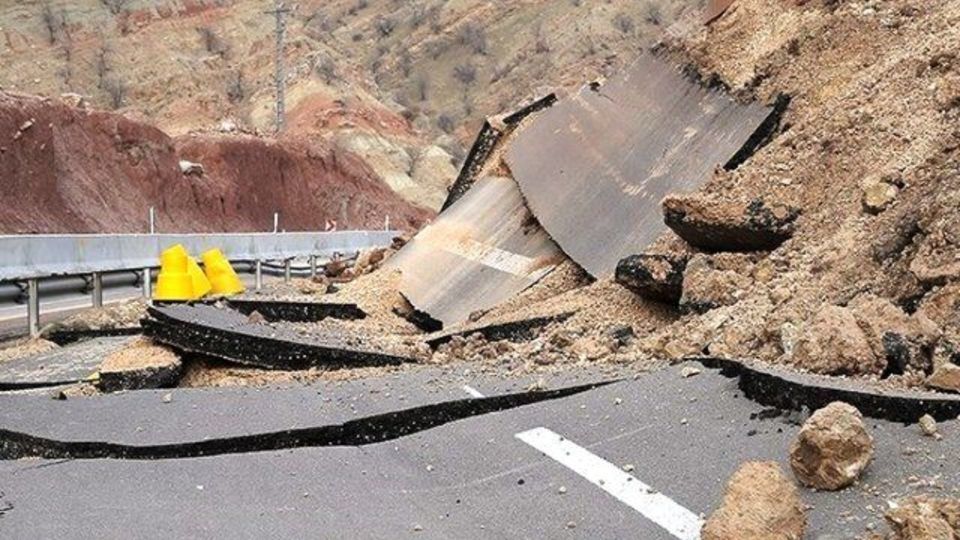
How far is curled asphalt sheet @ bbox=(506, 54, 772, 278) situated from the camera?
7.96 meters

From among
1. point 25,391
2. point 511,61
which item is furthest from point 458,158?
point 25,391

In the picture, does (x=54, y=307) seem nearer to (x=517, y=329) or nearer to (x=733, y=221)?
(x=517, y=329)

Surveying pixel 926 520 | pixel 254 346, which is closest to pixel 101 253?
pixel 254 346

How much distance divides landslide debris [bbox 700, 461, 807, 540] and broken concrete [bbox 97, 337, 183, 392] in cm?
397

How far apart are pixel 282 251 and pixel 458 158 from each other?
34.0m

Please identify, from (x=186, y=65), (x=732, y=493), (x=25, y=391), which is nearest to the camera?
(x=732, y=493)

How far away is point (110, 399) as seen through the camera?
582cm

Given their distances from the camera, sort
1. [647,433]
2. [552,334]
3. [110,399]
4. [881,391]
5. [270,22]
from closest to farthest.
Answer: [881,391] → [647,433] → [110,399] → [552,334] → [270,22]

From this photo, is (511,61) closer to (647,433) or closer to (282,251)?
(282,251)

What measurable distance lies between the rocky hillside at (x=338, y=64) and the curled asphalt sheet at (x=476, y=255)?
33.5m

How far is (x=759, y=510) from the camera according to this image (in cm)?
325

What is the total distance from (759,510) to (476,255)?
6.39m

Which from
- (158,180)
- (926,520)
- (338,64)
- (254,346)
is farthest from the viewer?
(338,64)

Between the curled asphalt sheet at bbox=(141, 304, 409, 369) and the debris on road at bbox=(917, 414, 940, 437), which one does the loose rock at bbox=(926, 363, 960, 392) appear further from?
the curled asphalt sheet at bbox=(141, 304, 409, 369)
